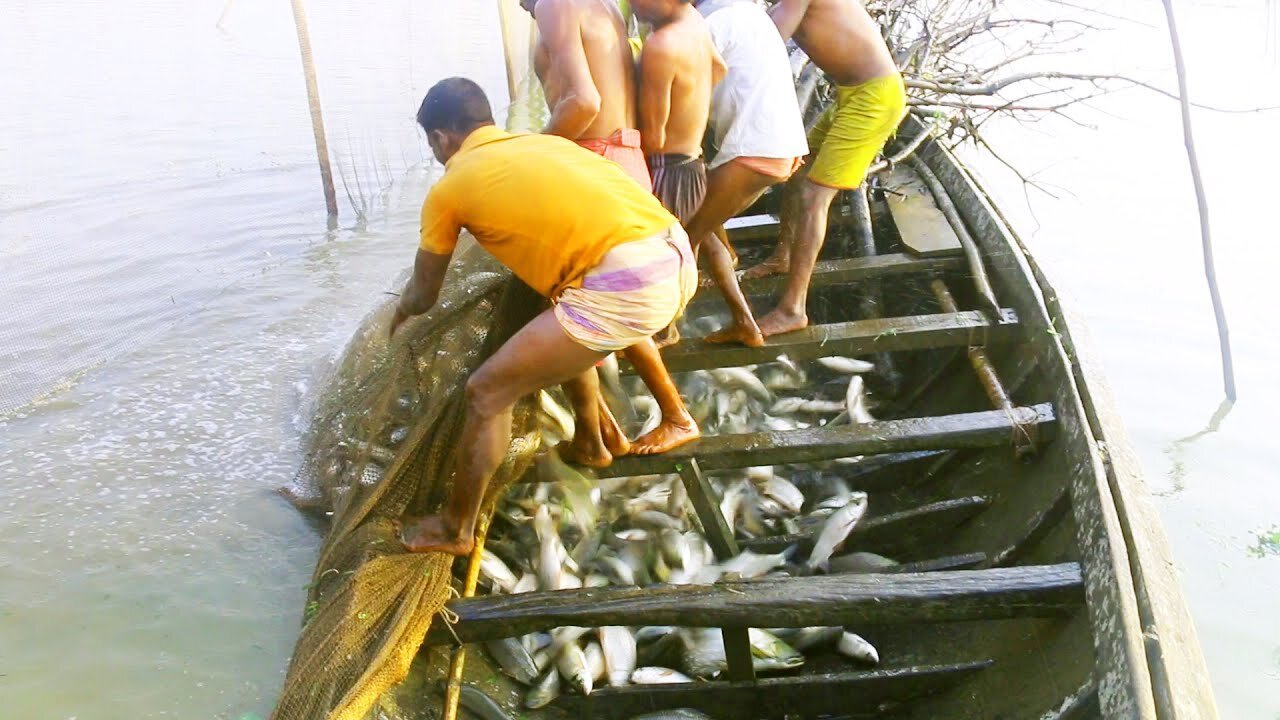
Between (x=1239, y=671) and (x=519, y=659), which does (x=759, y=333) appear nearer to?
(x=519, y=659)

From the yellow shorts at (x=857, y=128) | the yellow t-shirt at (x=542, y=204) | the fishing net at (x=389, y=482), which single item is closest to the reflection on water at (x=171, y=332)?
the fishing net at (x=389, y=482)

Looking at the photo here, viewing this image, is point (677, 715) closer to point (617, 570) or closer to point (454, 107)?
point (617, 570)

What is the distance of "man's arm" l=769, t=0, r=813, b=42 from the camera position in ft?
12.2

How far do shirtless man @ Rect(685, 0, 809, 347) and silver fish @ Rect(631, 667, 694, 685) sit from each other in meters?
1.39

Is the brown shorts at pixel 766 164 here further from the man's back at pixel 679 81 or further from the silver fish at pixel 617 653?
the silver fish at pixel 617 653

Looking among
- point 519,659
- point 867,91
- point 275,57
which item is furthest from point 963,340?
point 275,57

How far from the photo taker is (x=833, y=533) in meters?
3.36

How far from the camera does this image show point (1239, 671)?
3645 mm

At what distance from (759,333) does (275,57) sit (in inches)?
583

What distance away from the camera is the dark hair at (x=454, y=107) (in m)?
2.65

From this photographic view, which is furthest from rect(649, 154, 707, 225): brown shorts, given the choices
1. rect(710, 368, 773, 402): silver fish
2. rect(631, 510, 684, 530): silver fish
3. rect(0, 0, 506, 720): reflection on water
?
rect(0, 0, 506, 720): reflection on water

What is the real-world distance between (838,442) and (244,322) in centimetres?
551

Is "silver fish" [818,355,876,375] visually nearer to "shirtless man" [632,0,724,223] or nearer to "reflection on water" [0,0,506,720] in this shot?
"shirtless man" [632,0,724,223]

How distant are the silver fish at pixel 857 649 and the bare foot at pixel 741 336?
4.06ft
